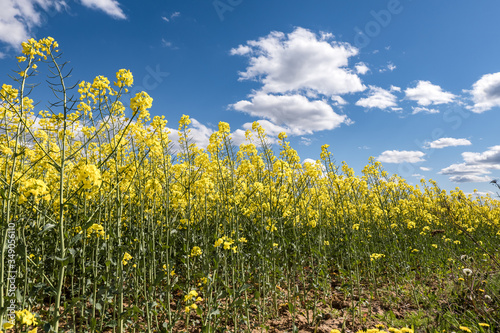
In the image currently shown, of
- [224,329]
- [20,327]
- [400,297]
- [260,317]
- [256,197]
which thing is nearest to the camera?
[20,327]

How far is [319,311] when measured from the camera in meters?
4.29

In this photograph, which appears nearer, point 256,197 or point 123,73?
point 123,73

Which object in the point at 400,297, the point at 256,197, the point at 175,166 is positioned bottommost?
the point at 400,297

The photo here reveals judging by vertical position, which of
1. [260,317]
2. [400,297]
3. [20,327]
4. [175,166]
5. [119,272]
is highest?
[175,166]

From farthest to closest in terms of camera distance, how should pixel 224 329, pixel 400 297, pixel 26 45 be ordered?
pixel 400 297 < pixel 224 329 < pixel 26 45

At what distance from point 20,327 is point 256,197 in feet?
11.3

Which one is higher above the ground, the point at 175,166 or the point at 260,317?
the point at 175,166

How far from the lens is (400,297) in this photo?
542 cm

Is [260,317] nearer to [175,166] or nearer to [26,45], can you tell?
[175,166]

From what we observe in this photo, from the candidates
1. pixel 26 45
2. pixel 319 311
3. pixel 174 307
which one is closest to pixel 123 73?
pixel 26 45

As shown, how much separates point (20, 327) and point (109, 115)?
2.55 meters

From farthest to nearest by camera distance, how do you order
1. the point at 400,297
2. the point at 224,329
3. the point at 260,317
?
1. the point at 400,297
2. the point at 260,317
3. the point at 224,329

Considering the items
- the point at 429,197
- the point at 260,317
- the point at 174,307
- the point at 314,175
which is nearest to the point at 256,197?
the point at 314,175

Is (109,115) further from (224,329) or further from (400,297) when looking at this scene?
(400,297)
